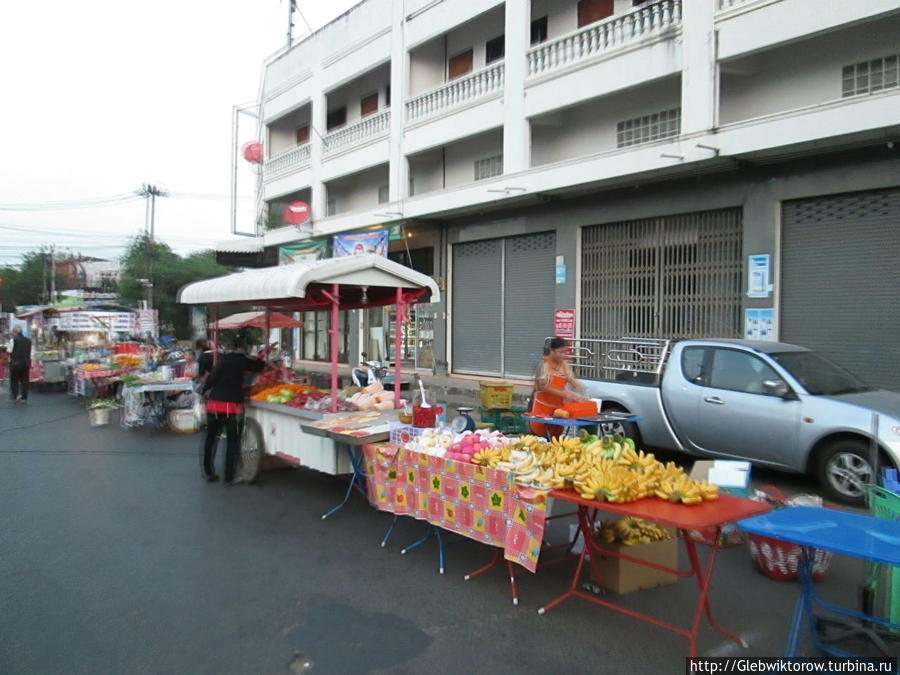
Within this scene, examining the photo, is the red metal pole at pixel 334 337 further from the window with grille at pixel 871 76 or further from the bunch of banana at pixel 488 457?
the window with grille at pixel 871 76

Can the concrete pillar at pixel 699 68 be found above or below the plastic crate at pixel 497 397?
above

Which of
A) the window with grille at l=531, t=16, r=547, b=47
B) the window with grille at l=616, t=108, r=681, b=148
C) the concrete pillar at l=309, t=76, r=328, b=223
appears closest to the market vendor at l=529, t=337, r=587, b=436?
the window with grille at l=616, t=108, r=681, b=148

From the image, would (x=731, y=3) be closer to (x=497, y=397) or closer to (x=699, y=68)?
(x=699, y=68)

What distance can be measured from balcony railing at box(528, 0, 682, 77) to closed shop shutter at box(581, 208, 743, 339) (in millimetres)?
3698

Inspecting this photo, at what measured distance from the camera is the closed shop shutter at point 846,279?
10500mm

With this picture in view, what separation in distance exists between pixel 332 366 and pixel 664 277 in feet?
28.8

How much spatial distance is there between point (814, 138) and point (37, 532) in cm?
1183

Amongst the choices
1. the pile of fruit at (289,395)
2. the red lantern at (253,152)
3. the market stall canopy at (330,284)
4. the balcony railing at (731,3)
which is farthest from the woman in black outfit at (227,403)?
the red lantern at (253,152)

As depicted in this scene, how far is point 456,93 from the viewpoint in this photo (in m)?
17.3

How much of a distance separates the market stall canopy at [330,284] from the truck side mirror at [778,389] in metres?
3.98

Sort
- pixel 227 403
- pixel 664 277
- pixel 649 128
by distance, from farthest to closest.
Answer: pixel 649 128 → pixel 664 277 → pixel 227 403

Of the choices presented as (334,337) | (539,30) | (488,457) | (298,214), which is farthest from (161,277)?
(488,457)

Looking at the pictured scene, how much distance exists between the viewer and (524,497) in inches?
170

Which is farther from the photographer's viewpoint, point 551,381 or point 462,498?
point 551,381
